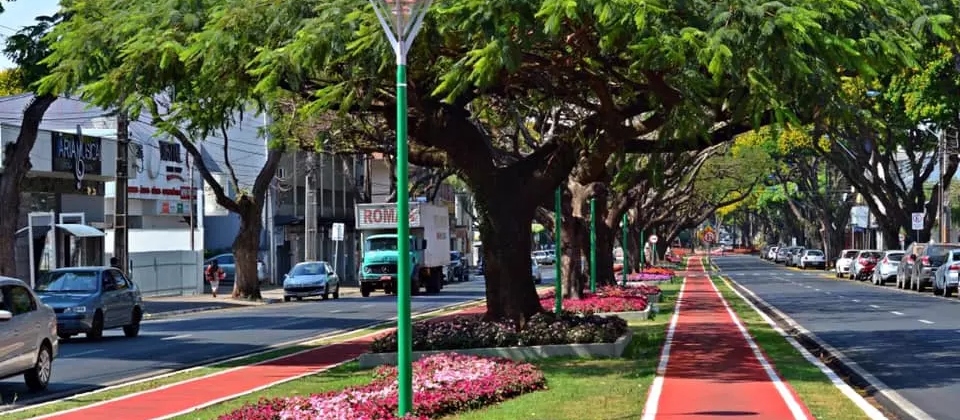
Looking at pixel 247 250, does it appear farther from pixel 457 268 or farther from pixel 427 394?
pixel 427 394

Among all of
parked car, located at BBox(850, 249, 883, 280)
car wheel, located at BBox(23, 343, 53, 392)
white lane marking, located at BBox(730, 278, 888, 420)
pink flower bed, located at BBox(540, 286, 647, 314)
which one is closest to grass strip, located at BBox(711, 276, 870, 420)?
white lane marking, located at BBox(730, 278, 888, 420)

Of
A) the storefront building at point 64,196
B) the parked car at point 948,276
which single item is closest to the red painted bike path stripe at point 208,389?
the storefront building at point 64,196

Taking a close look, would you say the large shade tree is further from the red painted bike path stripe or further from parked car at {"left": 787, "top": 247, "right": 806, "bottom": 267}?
parked car at {"left": 787, "top": 247, "right": 806, "bottom": 267}

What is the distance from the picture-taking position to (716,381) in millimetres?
17672

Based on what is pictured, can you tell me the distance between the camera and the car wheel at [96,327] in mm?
27844

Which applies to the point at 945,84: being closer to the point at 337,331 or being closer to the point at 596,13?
the point at 337,331

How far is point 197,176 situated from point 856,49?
54.7 meters

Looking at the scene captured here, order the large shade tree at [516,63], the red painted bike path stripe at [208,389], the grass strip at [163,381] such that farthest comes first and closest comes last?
1. the grass strip at [163,381]
2. the large shade tree at [516,63]
3. the red painted bike path stripe at [208,389]

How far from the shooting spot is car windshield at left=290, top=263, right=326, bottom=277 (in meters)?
52.6

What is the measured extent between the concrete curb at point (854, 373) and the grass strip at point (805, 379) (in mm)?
358

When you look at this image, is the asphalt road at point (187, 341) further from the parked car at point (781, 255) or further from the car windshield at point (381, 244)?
the parked car at point (781, 255)

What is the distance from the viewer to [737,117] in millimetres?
17234

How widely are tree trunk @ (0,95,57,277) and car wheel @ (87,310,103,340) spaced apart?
149 inches

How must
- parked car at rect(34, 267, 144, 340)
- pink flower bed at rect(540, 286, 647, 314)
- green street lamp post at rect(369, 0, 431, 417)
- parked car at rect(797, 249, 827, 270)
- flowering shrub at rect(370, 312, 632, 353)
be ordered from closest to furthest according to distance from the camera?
green street lamp post at rect(369, 0, 431, 417), flowering shrub at rect(370, 312, 632, 353), parked car at rect(34, 267, 144, 340), pink flower bed at rect(540, 286, 647, 314), parked car at rect(797, 249, 827, 270)
